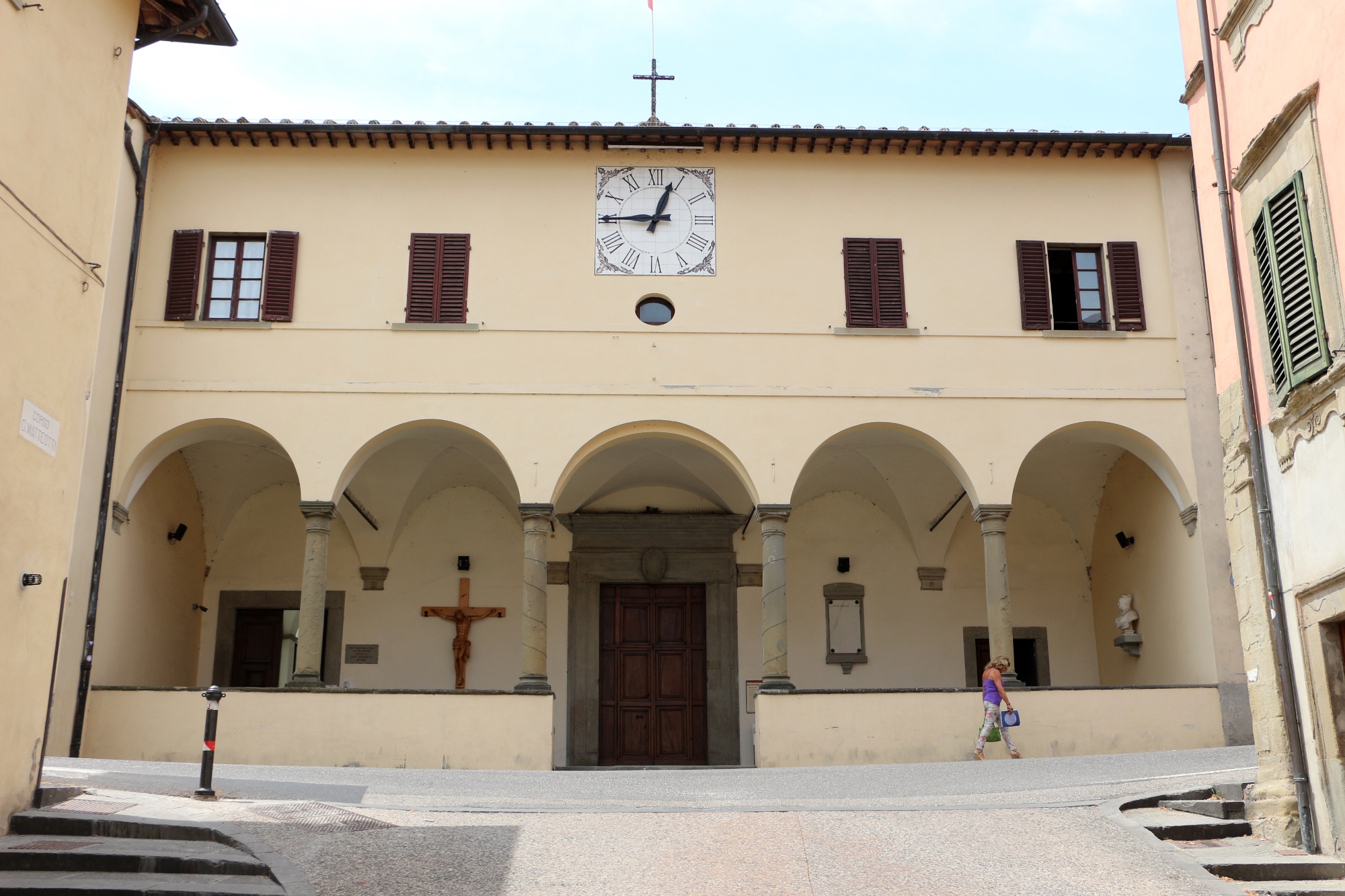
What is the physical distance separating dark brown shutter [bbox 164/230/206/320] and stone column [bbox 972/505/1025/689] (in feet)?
30.0

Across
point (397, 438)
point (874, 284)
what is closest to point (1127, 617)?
point (874, 284)

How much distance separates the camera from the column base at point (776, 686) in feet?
43.2

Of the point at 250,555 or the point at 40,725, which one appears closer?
the point at 40,725

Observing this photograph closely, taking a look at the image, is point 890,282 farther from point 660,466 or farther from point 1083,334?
point 660,466

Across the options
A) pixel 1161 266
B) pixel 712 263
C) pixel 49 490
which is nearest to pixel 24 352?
pixel 49 490

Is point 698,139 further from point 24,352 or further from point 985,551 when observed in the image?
point 24,352

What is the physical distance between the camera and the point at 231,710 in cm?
1293

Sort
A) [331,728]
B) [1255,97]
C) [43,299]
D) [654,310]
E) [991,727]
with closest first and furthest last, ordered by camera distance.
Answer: [43,299] → [1255,97] → [991,727] → [331,728] → [654,310]

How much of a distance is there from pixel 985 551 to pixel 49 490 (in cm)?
949

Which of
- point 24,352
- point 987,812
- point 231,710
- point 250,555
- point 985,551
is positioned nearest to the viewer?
point 24,352

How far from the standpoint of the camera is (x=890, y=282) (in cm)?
1470

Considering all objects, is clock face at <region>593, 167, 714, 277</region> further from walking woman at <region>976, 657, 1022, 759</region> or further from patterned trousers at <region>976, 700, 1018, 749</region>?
patterned trousers at <region>976, 700, 1018, 749</region>

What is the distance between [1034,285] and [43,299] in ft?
35.2

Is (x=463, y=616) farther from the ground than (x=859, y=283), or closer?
closer
